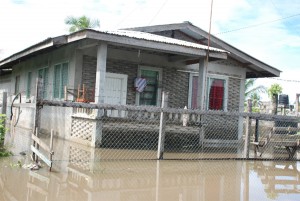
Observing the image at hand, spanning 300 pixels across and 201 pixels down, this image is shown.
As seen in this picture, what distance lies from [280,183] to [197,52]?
6532 millimetres

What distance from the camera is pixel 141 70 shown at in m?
15.4

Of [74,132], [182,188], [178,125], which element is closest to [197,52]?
[178,125]

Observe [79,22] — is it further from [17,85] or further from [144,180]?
[144,180]

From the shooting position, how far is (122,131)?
12.4 metres

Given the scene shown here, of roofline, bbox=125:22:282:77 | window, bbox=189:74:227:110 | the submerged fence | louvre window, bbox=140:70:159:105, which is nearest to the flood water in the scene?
the submerged fence

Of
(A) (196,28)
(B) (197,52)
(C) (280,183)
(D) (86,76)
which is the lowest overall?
(C) (280,183)

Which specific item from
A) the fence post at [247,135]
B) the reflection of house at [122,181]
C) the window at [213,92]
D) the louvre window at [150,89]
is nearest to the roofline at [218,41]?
the window at [213,92]

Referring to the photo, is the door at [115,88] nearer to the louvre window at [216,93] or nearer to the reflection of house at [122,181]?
the louvre window at [216,93]

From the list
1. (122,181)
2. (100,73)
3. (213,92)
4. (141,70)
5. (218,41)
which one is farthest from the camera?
(213,92)

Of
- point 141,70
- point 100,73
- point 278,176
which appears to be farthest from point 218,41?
point 278,176

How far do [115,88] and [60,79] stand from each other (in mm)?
2433

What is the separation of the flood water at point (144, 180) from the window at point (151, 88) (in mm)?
5781

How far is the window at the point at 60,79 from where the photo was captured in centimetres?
1485

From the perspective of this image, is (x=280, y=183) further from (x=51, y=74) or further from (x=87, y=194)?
(x=51, y=74)
